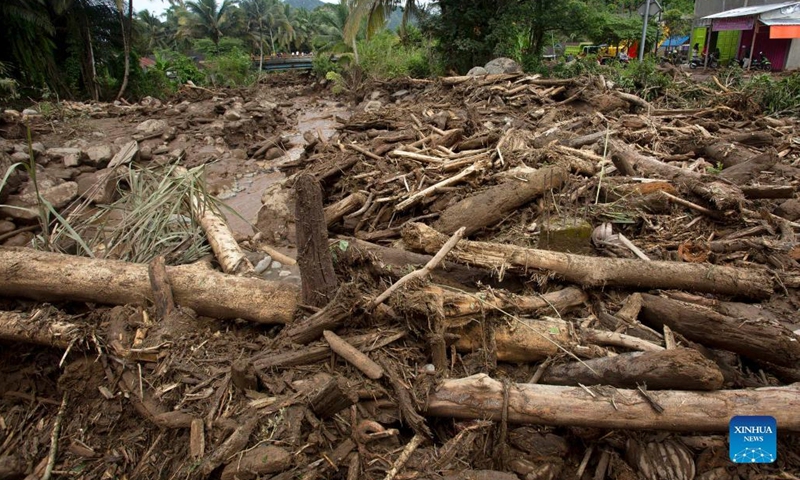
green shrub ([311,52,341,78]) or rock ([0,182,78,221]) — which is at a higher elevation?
green shrub ([311,52,341,78])

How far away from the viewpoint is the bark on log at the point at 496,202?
14.9 ft

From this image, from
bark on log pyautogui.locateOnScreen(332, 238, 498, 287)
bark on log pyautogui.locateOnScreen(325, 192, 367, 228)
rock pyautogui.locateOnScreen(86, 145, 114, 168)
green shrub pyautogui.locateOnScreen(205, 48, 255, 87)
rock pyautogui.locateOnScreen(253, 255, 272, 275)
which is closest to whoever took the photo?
bark on log pyautogui.locateOnScreen(332, 238, 498, 287)

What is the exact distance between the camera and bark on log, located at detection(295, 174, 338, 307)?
2.74 m

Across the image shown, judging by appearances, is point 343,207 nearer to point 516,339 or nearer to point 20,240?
point 516,339

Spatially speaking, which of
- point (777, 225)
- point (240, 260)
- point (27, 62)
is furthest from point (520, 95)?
point (27, 62)

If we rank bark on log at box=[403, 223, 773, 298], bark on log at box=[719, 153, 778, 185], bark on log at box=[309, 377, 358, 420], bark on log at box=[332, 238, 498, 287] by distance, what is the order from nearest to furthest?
bark on log at box=[309, 377, 358, 420]
bark on log at box=[332, 238, 498, 287]
bark on log at box=[403, 223, 773, 298]
bark on log at box=[719, 153, 778, 185]

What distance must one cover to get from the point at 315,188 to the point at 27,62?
1943 centimetres

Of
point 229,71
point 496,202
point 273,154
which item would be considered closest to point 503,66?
point 273,154

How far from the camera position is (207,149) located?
11.5 meters

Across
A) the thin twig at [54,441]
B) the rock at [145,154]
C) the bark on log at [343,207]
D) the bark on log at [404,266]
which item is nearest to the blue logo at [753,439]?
the bark on log at [404,266]

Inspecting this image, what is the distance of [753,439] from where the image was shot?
2250 millimetres

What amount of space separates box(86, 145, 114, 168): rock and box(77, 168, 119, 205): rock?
38 centimetres

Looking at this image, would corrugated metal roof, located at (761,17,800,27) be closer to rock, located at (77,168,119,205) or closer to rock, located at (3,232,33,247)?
rock, located at (77,168,119,205)

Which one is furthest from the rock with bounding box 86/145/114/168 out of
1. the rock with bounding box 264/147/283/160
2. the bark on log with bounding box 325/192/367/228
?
the bark on log with bounding box 325/192/367/228
